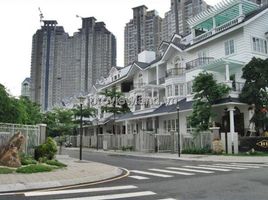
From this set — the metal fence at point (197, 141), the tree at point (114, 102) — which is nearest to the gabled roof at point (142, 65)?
the tree at point (114, 102)

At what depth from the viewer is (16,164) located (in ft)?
49.1

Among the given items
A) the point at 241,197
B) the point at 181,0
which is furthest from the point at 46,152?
the point at 181,0

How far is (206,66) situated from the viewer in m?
30.5

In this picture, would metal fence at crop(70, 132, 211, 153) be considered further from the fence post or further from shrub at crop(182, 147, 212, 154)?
the fence post

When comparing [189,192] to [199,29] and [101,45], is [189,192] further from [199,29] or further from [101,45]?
[101,45]

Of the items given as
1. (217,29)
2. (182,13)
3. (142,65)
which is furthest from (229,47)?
(182,13)

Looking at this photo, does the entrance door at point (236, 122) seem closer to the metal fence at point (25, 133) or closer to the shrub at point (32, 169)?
the metal fence at point (25, 133)

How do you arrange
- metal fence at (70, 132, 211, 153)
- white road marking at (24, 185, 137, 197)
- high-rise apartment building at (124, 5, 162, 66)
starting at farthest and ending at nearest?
high-rise apartment building at (124, 5, 162, 66) < metal fence at (70, 132, 211, 153) < white road marking at (24, 185, 137, 197)

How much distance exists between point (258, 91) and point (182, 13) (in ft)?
111

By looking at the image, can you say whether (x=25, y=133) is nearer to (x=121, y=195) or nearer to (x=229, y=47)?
(x=121, y=195)

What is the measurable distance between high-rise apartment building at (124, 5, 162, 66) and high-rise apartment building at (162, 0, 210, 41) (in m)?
3.80

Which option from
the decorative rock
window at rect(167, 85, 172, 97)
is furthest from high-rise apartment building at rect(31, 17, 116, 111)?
the decorative rock

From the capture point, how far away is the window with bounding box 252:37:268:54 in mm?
30688

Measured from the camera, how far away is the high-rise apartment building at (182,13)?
55.6m
